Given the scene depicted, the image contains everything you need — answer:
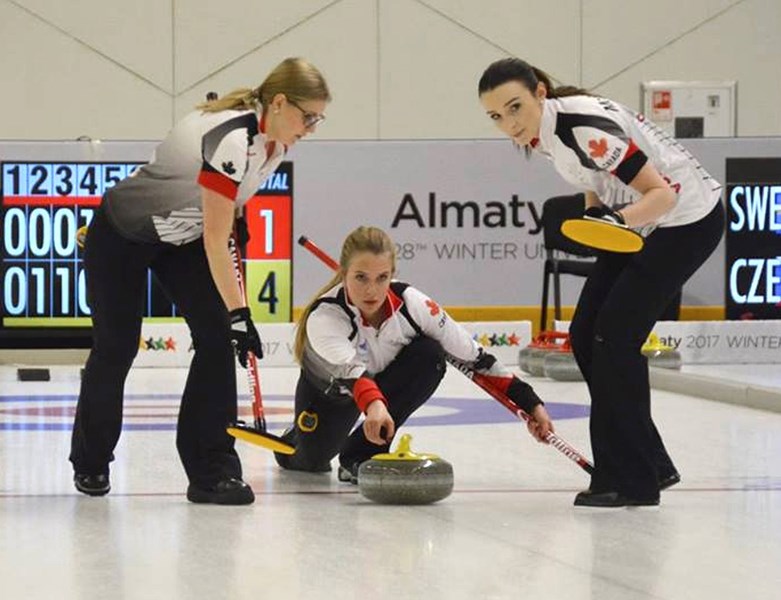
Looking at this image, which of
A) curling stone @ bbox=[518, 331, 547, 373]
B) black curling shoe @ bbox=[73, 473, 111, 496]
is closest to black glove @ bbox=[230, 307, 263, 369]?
black curling shoe @ bbox=[73, 473, 111, 496]

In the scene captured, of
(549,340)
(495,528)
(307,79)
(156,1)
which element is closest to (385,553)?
(495,528)

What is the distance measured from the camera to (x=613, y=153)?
410 cm

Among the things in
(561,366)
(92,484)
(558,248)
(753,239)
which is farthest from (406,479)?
(753,239)

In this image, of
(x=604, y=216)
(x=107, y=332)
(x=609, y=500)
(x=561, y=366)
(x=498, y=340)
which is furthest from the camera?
(x=498, y=340)

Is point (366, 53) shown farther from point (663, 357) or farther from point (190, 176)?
point (190, 176)

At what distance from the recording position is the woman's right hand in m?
4.16

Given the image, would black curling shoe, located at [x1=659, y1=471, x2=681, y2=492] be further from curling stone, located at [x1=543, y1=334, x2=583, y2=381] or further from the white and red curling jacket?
curling stone, located at [x1=543, y1=334, x2=583, y2=381]

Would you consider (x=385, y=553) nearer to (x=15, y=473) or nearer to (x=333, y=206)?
(x=15, y=473)

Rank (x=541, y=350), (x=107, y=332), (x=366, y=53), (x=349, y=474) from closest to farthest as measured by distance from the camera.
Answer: (x=107, y=332), (x=349, y=474), (x=541, y=350), (x=366, y=53)

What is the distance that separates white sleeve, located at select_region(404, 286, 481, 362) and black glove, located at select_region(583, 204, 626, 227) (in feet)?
2.28

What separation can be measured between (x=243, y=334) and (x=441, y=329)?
0.69 meters

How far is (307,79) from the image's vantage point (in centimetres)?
414

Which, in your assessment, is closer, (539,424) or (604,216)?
(604,216)

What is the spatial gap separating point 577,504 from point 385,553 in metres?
0.89
